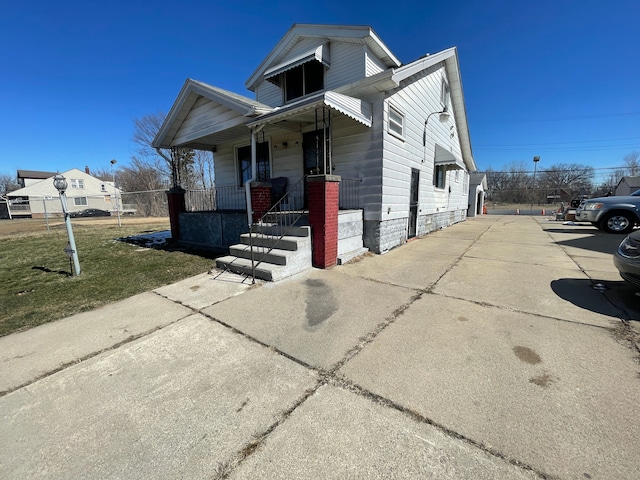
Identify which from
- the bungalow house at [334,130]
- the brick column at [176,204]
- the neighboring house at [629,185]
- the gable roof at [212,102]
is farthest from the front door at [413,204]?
the neighboring house at [629,185]

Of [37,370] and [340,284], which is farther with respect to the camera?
[340,284]

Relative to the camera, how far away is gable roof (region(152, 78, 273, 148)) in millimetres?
6200

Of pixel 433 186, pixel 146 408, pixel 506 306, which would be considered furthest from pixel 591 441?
pixel 433 186

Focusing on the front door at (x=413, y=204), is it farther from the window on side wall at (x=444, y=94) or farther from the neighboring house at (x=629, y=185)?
the neighboring house at (x=629, y=185)

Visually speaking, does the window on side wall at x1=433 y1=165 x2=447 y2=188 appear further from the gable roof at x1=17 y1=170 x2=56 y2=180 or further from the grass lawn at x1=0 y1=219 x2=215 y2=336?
the gable roof at x1=17 y1=170 x2=56 y2=180

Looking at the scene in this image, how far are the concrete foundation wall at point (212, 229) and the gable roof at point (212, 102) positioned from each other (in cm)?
233

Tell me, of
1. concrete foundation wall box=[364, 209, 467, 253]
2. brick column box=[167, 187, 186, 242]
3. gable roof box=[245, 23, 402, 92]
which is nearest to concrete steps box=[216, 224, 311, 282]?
concrete foundation wall box=[364, 209, 467, 253]

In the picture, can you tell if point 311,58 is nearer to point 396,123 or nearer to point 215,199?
point 396,123

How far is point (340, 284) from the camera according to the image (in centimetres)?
455

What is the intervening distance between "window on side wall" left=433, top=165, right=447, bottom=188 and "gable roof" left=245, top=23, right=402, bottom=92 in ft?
14.8

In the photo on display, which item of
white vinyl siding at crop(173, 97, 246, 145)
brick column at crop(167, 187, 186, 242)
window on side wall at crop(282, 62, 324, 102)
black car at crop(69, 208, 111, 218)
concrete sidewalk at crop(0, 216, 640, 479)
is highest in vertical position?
window on side wall at crop(282, 62, 324, 102)

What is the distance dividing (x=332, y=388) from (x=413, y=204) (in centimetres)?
774

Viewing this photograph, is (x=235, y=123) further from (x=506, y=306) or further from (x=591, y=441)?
(x=591, y=441)

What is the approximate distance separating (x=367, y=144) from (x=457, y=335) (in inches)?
197
